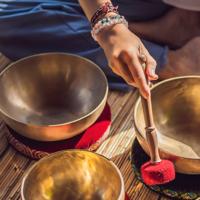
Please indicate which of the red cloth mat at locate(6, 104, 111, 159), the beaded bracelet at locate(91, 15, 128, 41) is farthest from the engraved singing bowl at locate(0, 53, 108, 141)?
the beaded bracelet at locate(91, 15, 128, 41)

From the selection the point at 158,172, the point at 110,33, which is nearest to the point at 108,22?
the point at 110,33

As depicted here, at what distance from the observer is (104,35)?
1.07 m

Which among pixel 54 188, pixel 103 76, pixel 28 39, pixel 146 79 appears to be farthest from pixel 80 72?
pixel 146 79

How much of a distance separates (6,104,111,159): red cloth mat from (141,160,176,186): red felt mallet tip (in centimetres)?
23

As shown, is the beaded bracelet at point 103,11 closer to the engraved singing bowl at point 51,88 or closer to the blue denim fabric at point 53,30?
the engraved singing bowl at point 51,88

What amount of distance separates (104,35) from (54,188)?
36 cm

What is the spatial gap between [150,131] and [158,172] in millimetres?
91

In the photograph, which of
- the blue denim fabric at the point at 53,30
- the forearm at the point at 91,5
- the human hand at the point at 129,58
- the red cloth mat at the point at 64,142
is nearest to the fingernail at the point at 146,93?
the human hand at the point at 129,58

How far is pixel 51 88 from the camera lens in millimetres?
1469

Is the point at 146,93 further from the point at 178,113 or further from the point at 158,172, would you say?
the point at 178,113

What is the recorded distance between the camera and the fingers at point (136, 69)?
97cm

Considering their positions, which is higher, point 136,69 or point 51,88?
point 136,69

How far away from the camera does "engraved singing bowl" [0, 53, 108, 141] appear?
1.40 meters

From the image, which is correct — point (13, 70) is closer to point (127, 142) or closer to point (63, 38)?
point (63, 38)
